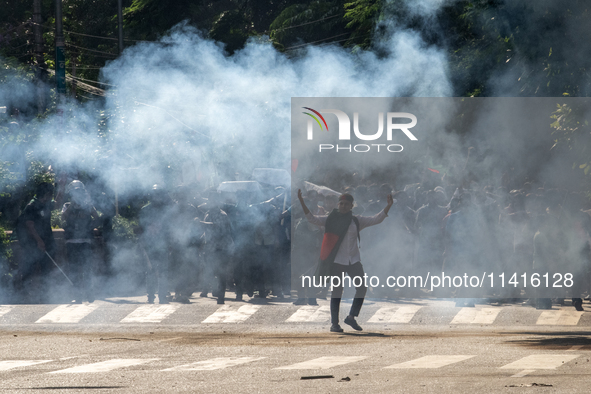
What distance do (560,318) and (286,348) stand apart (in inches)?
169

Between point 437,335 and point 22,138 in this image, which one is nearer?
point 437,335

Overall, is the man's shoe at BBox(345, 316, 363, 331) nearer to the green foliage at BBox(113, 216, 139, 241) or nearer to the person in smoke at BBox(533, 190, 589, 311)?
the person in smoke at BBox(533, 190, 589, 311)

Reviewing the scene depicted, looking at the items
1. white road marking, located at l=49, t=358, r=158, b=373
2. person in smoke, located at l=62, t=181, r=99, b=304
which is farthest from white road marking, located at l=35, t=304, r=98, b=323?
white road marking, located at l=49, t=358, r=158, b=373

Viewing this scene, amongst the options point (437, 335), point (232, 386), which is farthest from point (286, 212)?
point (232, 386)

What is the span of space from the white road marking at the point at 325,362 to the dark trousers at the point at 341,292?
7.14ft

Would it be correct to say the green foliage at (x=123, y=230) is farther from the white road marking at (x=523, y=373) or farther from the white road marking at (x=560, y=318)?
the white road marking at (x=523, y=373)

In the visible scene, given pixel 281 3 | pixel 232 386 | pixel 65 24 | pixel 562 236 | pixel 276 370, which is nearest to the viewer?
pixel 232 386

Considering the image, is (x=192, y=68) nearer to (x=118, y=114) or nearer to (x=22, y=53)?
(x=118, y=114)

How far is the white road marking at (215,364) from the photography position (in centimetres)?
773

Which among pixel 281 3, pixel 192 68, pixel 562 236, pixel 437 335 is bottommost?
pixel 437 335

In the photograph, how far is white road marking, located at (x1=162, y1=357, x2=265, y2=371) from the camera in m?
7.73

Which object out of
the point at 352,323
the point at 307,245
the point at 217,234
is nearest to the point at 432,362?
the point at 352,323

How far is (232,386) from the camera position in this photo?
6828mm

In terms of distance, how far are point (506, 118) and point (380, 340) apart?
5.73 metres
